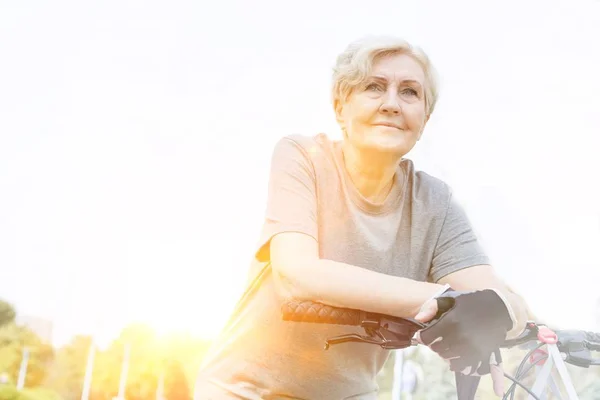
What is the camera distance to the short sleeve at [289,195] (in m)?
0.76

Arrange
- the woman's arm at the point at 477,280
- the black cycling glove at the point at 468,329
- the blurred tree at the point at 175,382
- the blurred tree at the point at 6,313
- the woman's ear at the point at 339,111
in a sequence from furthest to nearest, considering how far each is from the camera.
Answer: the blurred tree at the point at 175,382, the blurred tree at the point at 6,313, the woman's ear at the point at 339,111, the woman's arm at the point at 477,280, the black cycling glove at the point at 468,329

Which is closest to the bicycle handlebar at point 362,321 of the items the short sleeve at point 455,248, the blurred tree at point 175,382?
the short sleeve at point 455,248

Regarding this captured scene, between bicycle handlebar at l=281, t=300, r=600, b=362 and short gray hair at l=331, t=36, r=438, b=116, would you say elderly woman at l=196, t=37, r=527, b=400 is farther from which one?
bicycle handlebar at l=281, t=300, r=600, b=362

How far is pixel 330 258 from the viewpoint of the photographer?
84 centimetres

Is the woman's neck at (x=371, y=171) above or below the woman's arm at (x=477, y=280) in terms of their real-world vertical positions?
above

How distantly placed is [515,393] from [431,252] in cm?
20

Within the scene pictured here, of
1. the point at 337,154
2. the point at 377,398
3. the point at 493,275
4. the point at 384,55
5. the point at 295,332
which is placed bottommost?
the point at 377,398

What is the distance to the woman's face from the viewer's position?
786 millimetres

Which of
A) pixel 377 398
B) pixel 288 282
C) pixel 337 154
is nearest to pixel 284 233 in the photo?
pixel 288 282

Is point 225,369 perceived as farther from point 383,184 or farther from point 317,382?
point 383,184

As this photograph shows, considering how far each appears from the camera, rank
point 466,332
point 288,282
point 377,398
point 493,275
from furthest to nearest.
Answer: point 377,398 → point 493,275 → point 288,282 → point 466,332

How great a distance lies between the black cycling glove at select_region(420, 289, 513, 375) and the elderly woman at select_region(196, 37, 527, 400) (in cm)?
16

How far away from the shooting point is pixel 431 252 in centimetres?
87

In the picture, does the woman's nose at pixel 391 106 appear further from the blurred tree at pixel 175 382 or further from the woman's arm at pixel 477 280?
the blurred tree at pixel 175 382
